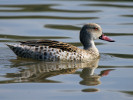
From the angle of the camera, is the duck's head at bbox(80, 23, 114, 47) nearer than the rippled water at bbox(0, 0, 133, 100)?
No

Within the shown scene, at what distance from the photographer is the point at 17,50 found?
1236cm

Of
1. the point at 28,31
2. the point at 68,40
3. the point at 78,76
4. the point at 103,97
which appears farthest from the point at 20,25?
the point at 103,97

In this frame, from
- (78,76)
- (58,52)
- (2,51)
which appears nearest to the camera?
(78,76)

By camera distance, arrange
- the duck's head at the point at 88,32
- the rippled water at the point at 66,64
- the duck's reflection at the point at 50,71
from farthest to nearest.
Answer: the duck's head at the point at 88,32 → the duck's reflection at the point at 50,71 → the rippled water at the point at 66,64

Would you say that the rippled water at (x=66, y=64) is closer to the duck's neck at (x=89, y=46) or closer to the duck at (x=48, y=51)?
the duck at (x=48, y=51)

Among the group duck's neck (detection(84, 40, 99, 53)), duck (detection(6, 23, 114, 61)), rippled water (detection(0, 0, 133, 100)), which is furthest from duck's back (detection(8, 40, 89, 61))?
duck's neck (detection(84, 40, 99, 53))

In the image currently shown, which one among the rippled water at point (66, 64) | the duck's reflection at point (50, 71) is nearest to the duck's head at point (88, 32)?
the rippled water at point (66, 64)

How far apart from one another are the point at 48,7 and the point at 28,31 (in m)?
4.43

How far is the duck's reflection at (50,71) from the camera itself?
32.8 ft

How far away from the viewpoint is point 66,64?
11.9 metres

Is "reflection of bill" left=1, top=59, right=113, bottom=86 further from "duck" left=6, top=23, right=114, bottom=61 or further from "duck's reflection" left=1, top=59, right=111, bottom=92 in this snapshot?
"duck" left=6, top=23, right=114, bottom=61

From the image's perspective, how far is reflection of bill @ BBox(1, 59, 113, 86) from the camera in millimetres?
10039

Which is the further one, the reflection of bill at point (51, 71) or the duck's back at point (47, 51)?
the duck's back at point (47, 51)

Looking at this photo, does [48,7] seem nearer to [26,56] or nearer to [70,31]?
[70,31]
